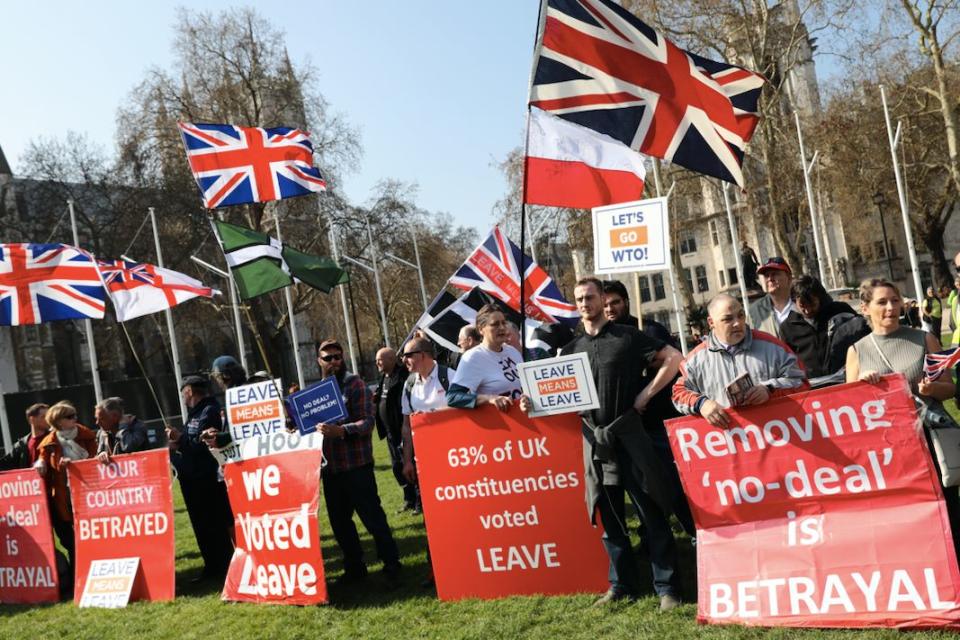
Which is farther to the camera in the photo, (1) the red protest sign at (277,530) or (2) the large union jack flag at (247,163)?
(2) the large union jack flag at (247,163)

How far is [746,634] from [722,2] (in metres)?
33.3

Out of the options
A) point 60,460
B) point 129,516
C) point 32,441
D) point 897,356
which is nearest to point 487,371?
point 897,356

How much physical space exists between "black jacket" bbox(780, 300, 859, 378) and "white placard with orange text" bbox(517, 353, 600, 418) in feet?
5.83

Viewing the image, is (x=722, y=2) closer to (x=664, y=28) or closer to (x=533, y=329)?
(x=664, y=28)

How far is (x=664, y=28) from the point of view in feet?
114

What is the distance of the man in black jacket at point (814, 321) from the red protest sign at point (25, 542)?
7283mm

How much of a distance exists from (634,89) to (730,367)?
3225 millimetres

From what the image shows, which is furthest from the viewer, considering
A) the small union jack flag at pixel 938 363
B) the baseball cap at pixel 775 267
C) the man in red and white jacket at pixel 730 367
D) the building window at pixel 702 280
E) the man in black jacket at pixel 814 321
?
the building window at pixel 702 280

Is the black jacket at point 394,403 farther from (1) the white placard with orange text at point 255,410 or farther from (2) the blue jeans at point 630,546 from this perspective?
(2) the blue jeans at point 630,546

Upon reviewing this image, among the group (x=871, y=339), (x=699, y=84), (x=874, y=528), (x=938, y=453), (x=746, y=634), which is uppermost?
(x=699, y=84)

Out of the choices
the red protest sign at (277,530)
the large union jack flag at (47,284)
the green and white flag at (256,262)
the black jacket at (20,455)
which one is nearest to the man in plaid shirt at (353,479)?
the red protest sign at (277,530)

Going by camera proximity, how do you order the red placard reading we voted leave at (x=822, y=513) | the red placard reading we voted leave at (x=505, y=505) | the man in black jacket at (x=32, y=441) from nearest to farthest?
the red placard reading we voted leave at (x=822, y=513), the red placard reading we voted leave at (x=505, y=505), the man in black jacket at (x=32, y=441)

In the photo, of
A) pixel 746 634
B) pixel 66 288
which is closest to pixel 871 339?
pixel 746 634

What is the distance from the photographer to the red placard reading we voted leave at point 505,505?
6.51m
